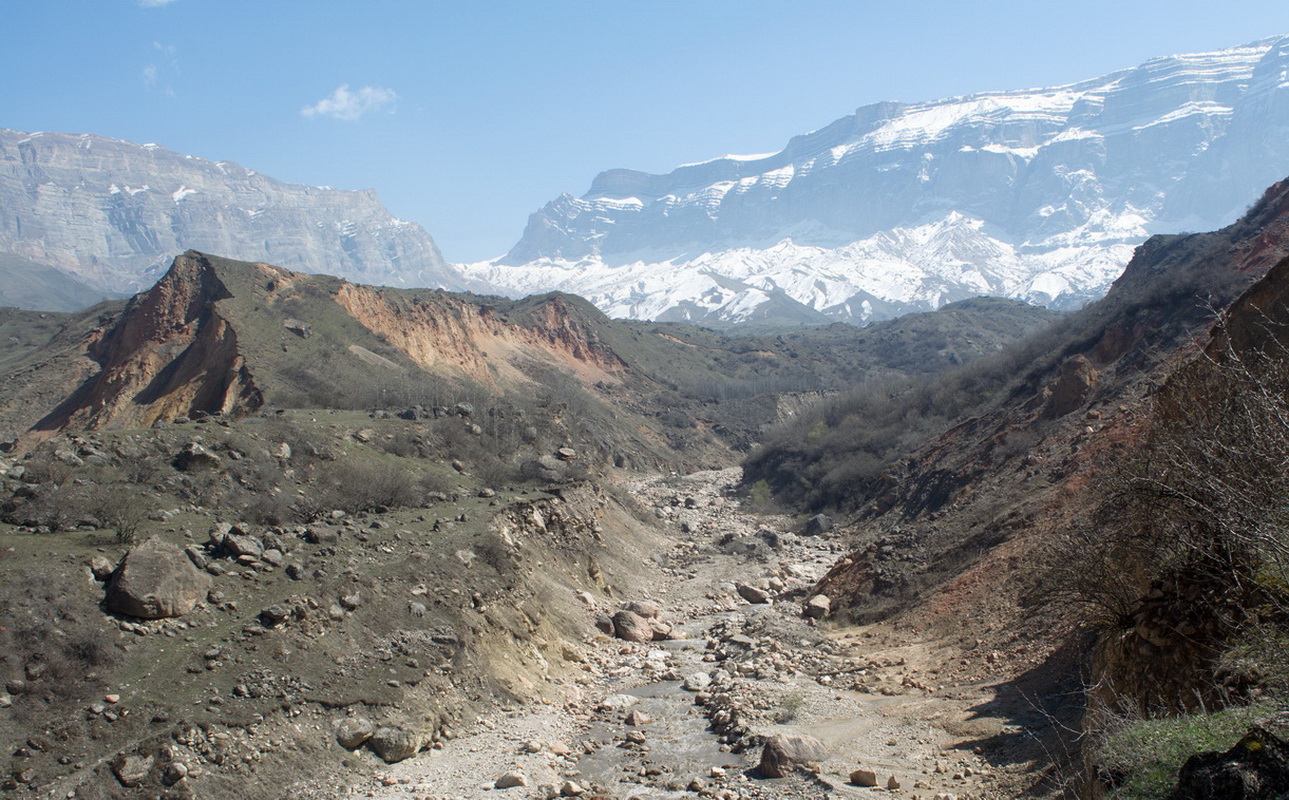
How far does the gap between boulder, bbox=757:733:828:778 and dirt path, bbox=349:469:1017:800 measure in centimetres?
19

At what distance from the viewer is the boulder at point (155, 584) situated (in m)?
12.5

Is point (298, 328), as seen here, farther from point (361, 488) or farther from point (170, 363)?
point (361, 488)

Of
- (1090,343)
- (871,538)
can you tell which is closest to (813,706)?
(871,538)

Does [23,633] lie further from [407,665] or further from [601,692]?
[601,692]

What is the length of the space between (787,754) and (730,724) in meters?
2.42

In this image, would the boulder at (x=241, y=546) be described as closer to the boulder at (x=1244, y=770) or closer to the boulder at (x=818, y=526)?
the boulder at (x=1244, y=770)

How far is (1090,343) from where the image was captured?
40406 millimetres

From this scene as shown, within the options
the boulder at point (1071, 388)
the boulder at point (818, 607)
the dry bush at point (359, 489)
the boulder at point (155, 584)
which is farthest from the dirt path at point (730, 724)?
the boulder at point (1071, 388)

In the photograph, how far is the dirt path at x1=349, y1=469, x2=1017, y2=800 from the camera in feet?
39.4

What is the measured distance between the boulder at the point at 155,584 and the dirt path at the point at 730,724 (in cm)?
404

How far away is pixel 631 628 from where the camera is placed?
21734 millimetres

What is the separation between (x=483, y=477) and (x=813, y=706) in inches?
640

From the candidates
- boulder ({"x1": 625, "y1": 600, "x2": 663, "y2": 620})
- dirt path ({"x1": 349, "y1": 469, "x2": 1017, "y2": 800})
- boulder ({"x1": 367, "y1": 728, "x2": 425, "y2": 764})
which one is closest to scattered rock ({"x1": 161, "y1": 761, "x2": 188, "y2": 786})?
dirt path ({"x1": 349, "y1": 469, "x2": 1017, "y2": 800})

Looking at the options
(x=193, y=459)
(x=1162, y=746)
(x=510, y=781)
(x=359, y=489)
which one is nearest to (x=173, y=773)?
(x=510, y=781)
